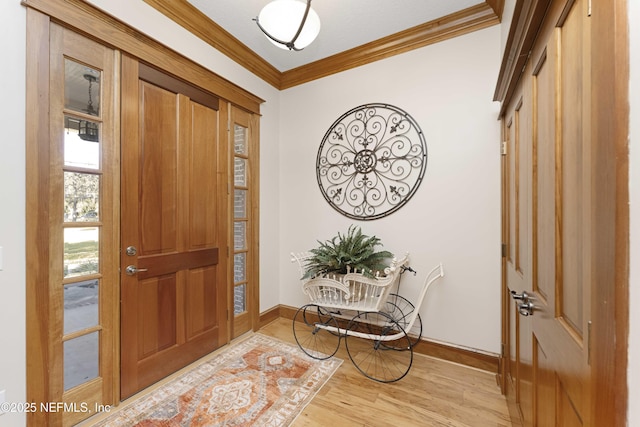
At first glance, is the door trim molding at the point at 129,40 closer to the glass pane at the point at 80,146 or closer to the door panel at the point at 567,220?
the glass pane at the point at 80,146

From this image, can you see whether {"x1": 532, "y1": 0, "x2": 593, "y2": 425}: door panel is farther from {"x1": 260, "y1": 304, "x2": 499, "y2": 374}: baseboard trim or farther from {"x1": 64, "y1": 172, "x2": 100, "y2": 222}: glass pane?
{"x1": 64, "y1": 172, "x2": 100, "y2": 222}: glass pane

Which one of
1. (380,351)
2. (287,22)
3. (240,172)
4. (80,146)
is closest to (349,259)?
(380,351)

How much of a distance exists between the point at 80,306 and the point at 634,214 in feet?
8.33

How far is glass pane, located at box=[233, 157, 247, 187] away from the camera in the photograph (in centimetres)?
286

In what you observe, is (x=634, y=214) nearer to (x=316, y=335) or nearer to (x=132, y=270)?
(x=132, y=270)

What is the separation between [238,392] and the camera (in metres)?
1.96

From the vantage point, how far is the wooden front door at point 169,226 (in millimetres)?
1959

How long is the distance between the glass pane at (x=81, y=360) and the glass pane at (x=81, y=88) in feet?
4.94

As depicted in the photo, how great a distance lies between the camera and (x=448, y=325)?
7.93 feet

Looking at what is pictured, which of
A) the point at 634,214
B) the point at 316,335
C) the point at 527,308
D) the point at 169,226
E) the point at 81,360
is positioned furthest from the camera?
the point at 316,335

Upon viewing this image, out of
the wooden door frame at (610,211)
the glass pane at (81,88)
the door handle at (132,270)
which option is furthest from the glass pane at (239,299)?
the wooden door frame at (610,211)

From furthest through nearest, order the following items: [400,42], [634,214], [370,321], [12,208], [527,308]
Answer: [370,321] < [400,42] < [12,208] < [527,308] < [634,214]

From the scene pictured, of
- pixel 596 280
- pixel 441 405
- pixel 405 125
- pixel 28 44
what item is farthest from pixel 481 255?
pixel 28 44

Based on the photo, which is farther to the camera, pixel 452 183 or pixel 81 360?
pixel 452 183
